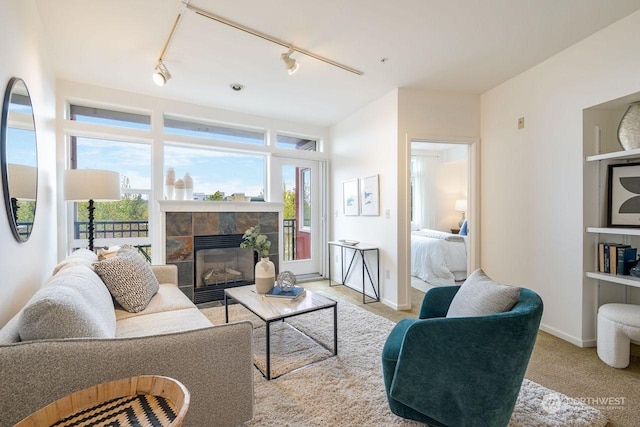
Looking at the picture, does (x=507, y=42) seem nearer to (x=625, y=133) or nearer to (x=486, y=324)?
(x=625, y=133)

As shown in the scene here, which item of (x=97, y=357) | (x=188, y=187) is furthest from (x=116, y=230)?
(x=97, y=357)

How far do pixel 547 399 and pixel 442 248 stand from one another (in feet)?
9.77

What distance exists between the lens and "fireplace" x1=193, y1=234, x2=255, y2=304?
154 inches

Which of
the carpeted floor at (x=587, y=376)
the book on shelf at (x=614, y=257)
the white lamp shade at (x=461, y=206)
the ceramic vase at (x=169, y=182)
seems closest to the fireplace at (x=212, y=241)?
the ceramic vase at (x=169, y=182)

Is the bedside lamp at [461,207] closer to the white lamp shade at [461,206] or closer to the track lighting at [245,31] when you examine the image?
the white lamp shade at [461,206]

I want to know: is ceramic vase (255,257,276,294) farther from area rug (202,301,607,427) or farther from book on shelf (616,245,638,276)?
book on shelf (616,245,638,276)

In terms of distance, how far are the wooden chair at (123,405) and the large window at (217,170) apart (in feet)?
10.9

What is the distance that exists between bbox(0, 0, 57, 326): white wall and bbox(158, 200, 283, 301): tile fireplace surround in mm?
1082

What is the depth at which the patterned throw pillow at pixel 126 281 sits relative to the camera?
2074 millimetres

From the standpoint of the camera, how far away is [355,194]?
438 cm

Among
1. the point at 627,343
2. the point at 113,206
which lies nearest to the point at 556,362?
the point at 627,343

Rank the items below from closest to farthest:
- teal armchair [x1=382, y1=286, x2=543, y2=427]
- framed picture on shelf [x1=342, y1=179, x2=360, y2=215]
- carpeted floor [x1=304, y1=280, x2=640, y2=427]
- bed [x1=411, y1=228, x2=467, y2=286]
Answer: teal armchair [x1=382, y1=286, x2=543, y2=427], carpeted floor [x1=304, y1=280, x2=640, y2=427], framed picture on shelf [x1=342, y1=179, x2=360, y2=215], bed [x1=411, y1=228, x2=467, y2=286]

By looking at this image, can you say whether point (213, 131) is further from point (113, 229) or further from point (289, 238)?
point (289, 238)

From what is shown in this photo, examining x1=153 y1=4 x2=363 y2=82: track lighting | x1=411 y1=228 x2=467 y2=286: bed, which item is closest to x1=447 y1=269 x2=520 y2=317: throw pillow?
x1=153 y1=4 x2=363 y2=82: track lighting
